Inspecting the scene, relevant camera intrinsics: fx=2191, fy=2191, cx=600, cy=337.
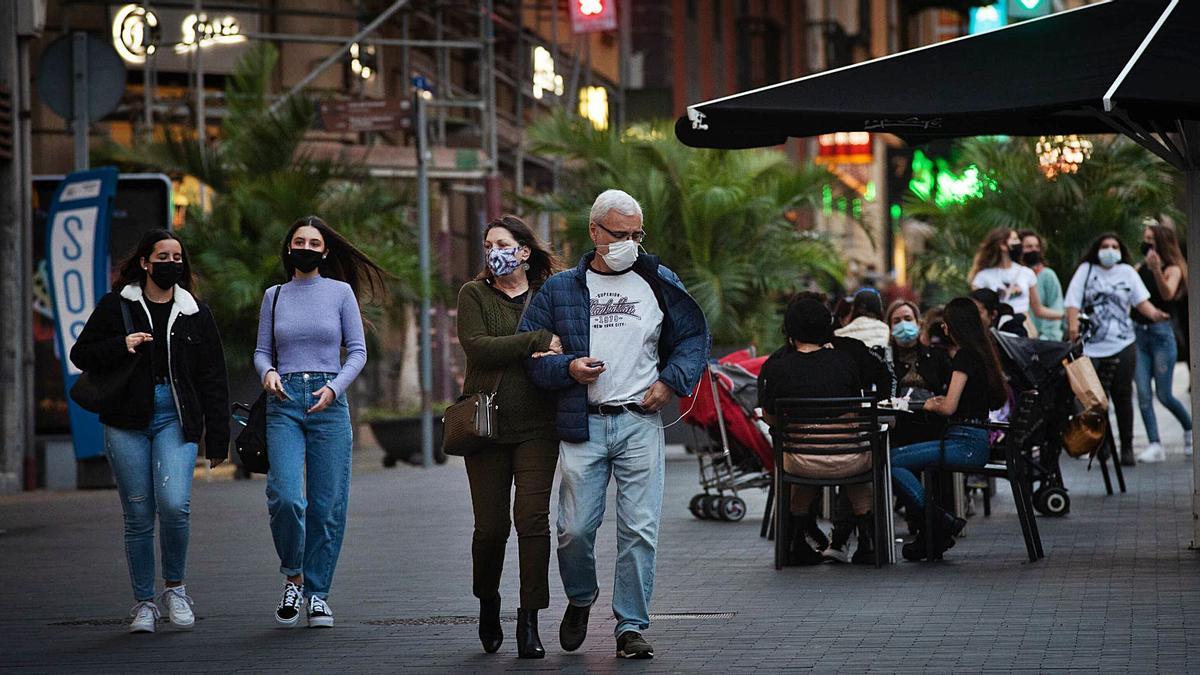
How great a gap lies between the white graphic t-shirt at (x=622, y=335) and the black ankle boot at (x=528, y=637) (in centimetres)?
83

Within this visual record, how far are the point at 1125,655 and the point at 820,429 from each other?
334 cm

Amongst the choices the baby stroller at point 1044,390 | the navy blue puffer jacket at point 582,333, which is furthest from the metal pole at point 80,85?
the navy blue puffer jacket at point 582,333

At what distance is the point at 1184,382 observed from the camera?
899 inches

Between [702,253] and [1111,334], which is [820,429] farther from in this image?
[702,253]

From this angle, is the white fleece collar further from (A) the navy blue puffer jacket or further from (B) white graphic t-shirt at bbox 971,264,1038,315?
(B) white graphic t-shirt at bbox 971,264,1038,315

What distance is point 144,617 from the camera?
8961mm

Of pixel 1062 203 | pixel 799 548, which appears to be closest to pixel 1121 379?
pixel 1062 203

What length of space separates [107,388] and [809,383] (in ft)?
11.6

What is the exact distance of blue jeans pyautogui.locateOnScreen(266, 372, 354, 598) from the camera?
29.7ft

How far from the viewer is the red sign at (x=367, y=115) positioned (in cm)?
2198

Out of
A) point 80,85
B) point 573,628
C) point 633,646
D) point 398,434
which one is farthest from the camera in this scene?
point 398,434

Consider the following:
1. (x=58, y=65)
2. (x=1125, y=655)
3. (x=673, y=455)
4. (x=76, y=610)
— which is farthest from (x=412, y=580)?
(x=673, y=455)

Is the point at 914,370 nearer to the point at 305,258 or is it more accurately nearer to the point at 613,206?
the point at 305,258

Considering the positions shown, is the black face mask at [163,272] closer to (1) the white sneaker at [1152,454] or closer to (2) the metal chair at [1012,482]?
(2) the metal chair at [1012,482]
